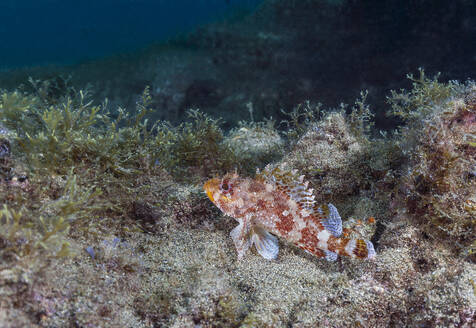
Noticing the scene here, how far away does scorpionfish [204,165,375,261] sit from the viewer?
3209 millimetres

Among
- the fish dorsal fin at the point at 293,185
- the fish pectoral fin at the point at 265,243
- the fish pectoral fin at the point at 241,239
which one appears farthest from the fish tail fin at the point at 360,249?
the fish pectoral fin at the point at 241,239

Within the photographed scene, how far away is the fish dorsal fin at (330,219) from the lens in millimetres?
3201

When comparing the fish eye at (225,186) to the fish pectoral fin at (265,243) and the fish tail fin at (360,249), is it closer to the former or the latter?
the fish pectoral fin at (265,243)

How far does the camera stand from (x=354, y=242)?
3047mm

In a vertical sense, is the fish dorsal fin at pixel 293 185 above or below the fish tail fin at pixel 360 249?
above

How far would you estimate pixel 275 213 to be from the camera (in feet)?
10.9

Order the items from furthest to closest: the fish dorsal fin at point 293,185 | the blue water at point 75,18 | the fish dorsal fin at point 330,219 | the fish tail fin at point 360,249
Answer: the blue water at point 75,18
the fish dorsal fin at point 293,185
the fish dorsal fin at point 330,219
the fish tail fin at point 360,249

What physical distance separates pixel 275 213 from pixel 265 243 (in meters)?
0.37

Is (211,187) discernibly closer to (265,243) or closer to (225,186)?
(225,186)

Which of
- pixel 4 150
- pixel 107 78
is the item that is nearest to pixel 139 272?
pixel 4 150

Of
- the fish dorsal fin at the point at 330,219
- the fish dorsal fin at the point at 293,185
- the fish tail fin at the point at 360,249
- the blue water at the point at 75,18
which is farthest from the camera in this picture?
the blue water at the point at 75,18

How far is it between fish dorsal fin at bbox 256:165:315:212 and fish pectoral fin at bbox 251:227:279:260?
1.74ft

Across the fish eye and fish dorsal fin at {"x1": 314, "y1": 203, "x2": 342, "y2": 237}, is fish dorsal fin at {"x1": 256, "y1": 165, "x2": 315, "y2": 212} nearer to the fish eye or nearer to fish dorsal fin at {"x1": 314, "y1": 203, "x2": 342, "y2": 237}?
fish dorsal fin at {"x1": 314, "y1": 203, "x2": 342, "y2": 237}

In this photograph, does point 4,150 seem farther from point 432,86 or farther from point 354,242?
point 432,86
